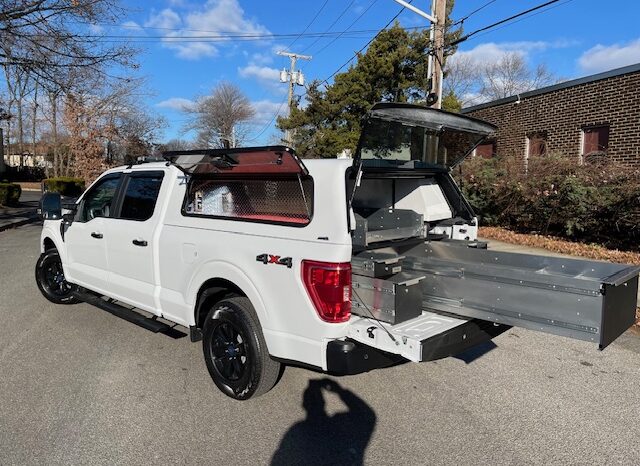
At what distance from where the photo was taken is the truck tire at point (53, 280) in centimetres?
627

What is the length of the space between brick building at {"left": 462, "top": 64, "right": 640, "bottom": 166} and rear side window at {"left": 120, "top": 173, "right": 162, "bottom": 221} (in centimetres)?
1011

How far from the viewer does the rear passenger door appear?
180 inches

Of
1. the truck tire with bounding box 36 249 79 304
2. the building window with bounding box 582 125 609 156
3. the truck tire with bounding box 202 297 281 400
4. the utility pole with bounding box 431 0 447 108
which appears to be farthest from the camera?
the utility pole with bounding box 431 0 447 108

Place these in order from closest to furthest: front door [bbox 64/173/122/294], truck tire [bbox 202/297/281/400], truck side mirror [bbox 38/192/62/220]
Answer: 1. truck tire [bbox 202/297/281/400]
2. front door [bbox 64/173/122/294]
3. truck side mirror [bbox 38/192/62/220]

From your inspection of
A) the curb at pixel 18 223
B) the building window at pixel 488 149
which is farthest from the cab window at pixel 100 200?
the building window at pixel 488 149

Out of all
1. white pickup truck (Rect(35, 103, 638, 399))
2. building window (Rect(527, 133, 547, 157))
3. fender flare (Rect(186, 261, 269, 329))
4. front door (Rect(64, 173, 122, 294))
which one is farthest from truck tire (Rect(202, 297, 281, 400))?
building window (Rect(527, 133, 547, 157))

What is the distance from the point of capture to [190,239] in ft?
13.4

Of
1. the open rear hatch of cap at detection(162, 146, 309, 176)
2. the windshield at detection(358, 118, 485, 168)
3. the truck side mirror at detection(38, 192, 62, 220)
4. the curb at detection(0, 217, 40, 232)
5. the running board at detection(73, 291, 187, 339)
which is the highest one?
the windshield at detection(358, 118, 485, 168)

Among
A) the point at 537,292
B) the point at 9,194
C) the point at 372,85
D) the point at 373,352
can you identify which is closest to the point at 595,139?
the point at 372,85

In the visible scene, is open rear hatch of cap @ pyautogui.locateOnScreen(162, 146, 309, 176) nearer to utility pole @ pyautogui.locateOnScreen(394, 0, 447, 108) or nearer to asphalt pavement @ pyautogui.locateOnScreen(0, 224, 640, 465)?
asphalt pavement @ pyautogui.locateOnScreen(0, 224, 640, 465)

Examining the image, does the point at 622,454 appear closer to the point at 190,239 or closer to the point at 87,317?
the point at 190,239

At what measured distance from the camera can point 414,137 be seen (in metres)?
4.21

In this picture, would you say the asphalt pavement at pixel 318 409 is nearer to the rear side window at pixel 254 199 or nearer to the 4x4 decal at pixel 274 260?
the 4x4 decal at pixel 274 260

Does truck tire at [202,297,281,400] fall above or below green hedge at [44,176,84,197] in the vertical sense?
below
